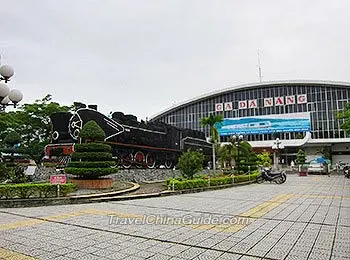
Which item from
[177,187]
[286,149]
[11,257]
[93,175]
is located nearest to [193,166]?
[177,187]

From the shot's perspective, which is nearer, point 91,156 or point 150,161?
point 91,156

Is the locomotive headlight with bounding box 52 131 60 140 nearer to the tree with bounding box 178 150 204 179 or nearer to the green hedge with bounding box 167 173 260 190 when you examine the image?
the tree with bounding box 178 150 204 179

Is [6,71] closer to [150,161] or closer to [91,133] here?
[91,133]

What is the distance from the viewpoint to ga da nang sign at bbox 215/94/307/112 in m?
52.6

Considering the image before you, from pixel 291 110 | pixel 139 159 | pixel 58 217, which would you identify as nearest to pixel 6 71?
pixel 58 217

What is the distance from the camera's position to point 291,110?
53.0 m

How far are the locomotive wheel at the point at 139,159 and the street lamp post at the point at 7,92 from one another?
14199 millimetres

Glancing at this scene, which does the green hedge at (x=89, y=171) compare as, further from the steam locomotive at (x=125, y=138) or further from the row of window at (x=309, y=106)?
the row of window at (x=309, y=106)

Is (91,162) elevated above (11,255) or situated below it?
above

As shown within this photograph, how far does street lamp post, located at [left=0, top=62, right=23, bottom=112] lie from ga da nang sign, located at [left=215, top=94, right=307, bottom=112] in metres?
51.1

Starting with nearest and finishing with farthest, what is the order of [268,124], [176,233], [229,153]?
1. [176,233]
2. [229,153]
3. [268,124]

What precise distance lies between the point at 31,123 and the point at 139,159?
40.8 ft

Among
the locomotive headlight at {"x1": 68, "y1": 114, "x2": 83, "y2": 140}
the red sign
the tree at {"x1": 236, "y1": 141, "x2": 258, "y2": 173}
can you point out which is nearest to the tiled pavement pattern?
the red sign

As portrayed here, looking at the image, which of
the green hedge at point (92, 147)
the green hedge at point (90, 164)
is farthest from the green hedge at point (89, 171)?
the green hedge at point (92, 147)
